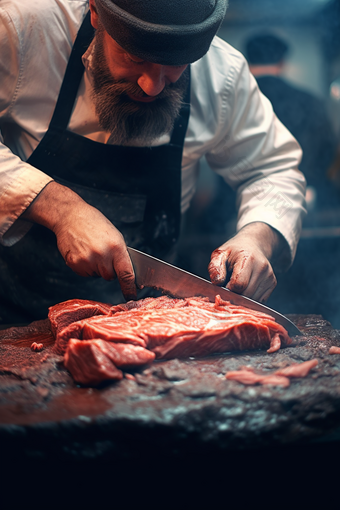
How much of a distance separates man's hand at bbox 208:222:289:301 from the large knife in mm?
65

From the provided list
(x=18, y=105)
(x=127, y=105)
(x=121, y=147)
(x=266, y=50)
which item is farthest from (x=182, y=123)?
(x=266, y=50)

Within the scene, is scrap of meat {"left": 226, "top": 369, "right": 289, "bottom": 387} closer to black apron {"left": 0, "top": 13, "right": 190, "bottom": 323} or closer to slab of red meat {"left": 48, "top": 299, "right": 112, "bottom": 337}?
slab of red meat {"left": 48, "top": 299, "right": 112, "bottom": 337}

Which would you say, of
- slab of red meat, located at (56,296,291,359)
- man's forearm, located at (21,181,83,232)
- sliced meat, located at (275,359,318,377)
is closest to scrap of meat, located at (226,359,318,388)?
sliced meat, located at (275,359,318,377)

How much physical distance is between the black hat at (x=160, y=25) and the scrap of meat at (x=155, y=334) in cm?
132

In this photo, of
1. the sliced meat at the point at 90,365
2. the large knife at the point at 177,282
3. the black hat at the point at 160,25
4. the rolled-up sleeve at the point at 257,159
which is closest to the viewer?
the sliced meat at the point at 90,365

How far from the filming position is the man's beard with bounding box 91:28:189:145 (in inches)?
96.9

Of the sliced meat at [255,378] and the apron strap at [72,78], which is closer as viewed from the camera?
the sliced meat at [255,378]

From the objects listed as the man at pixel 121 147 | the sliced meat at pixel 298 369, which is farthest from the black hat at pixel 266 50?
the sliced meat at pixel 298 369

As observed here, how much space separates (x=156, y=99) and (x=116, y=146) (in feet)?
A: 1.62

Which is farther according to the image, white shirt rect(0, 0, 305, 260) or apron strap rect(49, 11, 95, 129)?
apron strap rect(49, 11, 95, 129)

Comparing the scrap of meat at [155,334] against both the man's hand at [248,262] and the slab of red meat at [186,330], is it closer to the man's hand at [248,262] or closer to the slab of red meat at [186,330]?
the slab of red meat at [186,330]

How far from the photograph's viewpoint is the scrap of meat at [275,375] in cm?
166

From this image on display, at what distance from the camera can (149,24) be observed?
6.61 feet

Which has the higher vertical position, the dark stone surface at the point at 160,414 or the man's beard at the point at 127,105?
the man's beard at the point at 127,105
